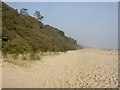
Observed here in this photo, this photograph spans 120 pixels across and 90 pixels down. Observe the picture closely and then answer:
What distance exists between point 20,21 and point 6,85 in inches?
1183

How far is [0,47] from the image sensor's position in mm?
24531

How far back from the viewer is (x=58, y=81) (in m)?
12.9

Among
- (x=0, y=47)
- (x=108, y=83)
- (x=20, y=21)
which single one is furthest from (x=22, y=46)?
(x=20, y=21)

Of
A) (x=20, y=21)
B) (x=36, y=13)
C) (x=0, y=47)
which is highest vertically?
(x=36, y=13)

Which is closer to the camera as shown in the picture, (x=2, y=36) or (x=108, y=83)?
(x=108, y=83)

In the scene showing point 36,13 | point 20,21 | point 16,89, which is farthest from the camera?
point 36,13

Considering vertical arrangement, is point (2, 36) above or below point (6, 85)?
above

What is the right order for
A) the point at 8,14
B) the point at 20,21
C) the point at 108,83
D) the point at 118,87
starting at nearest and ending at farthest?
the point at 118,87 → the point at 108,83 → the point at 8,14 → the point at 20,21

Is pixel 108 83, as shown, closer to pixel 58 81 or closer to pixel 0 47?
pixel 58 81

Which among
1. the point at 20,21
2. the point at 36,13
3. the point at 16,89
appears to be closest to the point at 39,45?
the point at 20,21

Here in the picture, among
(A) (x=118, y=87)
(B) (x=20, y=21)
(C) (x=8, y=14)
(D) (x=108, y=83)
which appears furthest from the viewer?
(B) (x=20, y=21)

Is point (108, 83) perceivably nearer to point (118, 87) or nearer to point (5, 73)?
point (118, 87)

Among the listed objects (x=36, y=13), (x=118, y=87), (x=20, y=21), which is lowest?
(x=118, y=87)

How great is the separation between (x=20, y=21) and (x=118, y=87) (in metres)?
30.3
